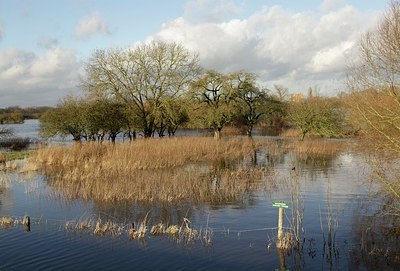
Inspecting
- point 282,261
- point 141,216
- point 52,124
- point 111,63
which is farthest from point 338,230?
point 111,63

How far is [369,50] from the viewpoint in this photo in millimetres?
10602

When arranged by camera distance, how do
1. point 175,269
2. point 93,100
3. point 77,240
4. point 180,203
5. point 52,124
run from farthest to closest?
point 93,100
point 52,124
point 180,203
point 77,240
point 175,269

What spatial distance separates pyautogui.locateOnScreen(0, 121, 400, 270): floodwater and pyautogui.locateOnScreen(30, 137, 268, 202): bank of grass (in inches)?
37.8

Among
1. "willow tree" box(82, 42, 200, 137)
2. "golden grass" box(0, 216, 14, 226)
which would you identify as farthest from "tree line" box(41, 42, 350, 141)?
"golden grass" box(0, 216, 14, 226)

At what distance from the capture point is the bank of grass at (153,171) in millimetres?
15547

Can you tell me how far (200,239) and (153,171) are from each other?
11652mm

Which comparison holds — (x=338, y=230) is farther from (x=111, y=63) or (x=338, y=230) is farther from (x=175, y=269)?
(x=111, y=63)

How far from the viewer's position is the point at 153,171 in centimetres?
2178

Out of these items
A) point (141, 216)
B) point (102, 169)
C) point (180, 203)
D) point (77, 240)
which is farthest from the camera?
point (102, 169)

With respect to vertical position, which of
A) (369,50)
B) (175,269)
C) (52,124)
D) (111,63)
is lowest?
(175,269)

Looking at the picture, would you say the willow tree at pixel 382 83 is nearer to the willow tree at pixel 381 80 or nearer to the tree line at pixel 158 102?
the willow tree at pixel 381 80

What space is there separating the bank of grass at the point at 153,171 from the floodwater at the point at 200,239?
3.15ft

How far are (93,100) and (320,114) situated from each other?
22095mm

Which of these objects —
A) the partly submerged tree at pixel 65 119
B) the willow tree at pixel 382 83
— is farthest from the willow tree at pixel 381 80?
the partly submerged tree at pixel 65 119
